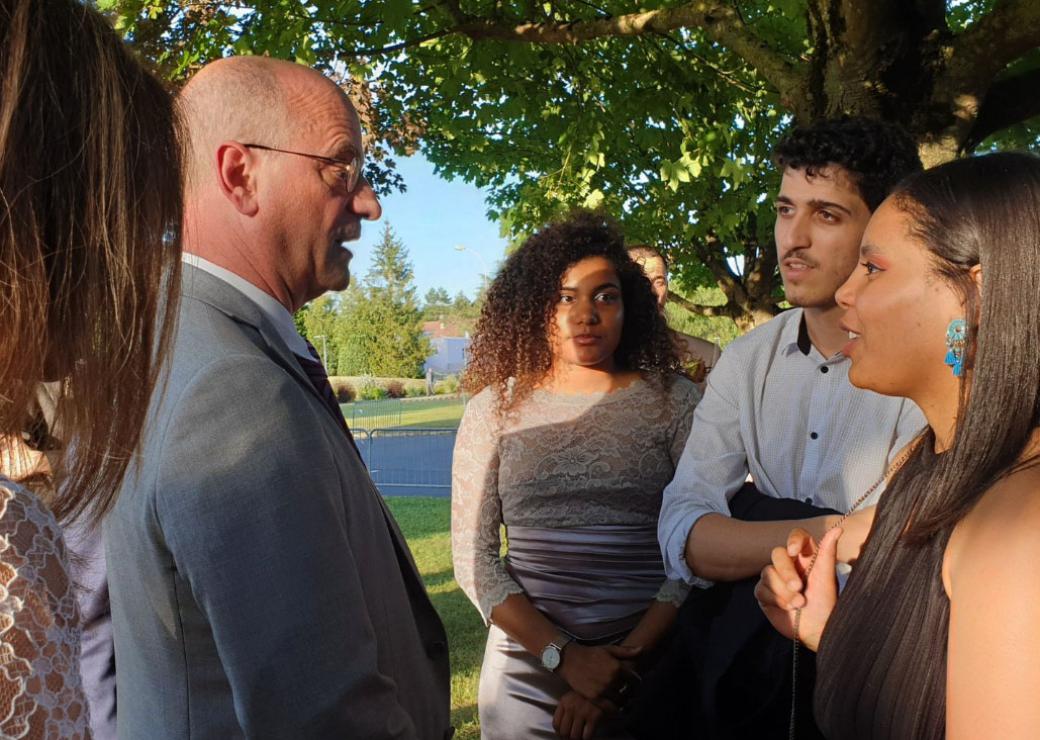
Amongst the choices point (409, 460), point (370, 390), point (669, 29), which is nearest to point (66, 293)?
point (669, 29)

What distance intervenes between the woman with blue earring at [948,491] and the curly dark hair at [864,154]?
0.58 meters

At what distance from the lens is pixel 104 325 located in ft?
3.53

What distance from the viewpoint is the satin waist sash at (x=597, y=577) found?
3.11 m

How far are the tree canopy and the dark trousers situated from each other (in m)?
2.31

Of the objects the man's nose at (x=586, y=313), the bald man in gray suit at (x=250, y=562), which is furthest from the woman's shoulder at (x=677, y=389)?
the bald man in gray suit at (x=250, y=562)

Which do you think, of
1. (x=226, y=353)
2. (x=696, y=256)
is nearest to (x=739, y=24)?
(x=226, y=353)

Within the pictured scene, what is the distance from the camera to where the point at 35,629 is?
2.73 ft

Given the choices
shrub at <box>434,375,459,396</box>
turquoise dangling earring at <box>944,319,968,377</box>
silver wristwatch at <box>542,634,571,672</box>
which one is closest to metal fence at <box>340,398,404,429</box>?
shrub at <box>434,375,459,396</box>

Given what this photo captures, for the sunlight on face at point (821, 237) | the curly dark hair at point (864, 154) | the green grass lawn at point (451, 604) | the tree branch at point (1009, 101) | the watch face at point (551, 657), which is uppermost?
the tree branch at point (1009, 101)

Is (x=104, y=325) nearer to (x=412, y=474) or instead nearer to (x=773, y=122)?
(x=773, y=122)

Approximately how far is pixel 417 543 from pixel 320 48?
22.1 feet

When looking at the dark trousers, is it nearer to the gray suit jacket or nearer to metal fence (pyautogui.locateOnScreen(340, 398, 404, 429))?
the gray suit jacket

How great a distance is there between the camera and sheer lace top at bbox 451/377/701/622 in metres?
3.14

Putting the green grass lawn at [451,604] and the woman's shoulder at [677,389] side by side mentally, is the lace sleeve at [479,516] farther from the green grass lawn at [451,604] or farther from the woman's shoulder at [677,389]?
the green grass lawn at [451,604]
